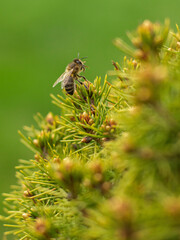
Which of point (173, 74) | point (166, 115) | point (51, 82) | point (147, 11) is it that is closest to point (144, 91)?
point (166, 115)

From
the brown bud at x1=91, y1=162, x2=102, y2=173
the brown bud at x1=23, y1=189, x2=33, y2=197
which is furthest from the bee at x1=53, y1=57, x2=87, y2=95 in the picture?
the brown bud at x1=91, y1=162, x2=102, y2=173

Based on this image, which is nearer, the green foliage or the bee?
the green foliage

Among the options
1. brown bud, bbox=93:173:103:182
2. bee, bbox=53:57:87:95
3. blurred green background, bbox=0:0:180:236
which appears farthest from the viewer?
blurred green background, bbox=0:0:180:236

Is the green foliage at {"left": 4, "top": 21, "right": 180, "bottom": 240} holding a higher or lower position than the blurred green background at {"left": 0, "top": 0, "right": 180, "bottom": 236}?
lower

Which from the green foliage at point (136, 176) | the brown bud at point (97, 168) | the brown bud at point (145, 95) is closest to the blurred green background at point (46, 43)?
the green foliage at point (136, 176)

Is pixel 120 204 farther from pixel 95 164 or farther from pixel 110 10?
pixel 110 10

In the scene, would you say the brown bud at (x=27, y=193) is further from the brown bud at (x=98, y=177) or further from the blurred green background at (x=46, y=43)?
the blurred green background at (x=46, y=43)

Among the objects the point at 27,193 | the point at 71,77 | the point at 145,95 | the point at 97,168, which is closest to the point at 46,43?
the point at 71,77

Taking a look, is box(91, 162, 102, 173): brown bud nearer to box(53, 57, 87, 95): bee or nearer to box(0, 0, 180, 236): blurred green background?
box(53, 57, 87, 95): bee

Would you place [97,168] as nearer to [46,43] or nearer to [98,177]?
[98,177]

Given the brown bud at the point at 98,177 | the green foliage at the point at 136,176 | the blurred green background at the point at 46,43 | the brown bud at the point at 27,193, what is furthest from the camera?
the blurred green background at the point at 46,43
